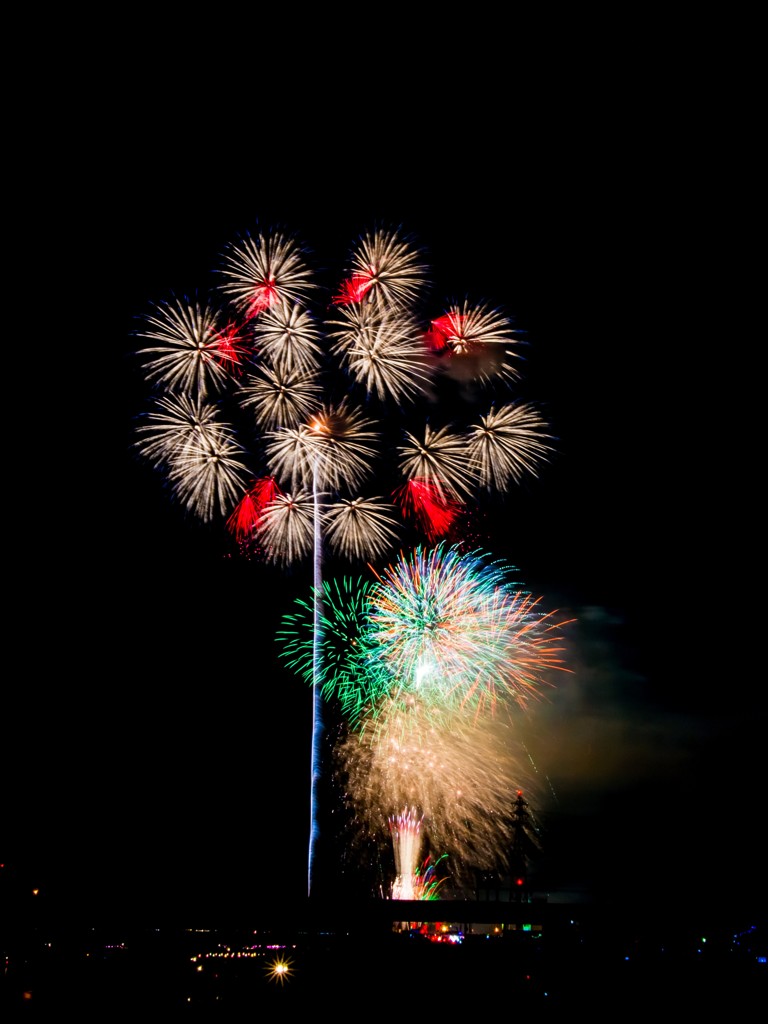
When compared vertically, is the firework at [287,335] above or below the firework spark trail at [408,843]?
above

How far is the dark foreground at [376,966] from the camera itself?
→ 675cm

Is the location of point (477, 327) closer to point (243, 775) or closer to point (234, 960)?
point (234, 960)

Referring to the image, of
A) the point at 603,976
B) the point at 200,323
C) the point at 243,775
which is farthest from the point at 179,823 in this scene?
the point at 603,976

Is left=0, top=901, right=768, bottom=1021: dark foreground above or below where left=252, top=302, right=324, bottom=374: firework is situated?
below

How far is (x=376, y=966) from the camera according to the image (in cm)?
684

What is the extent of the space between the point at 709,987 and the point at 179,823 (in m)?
30.0

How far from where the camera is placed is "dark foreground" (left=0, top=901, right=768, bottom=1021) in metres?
6.75

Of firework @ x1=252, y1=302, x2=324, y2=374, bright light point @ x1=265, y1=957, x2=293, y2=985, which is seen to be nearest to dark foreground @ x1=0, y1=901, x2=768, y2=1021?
bright light point @ x1=265, y1=957, x2=293, y2=985

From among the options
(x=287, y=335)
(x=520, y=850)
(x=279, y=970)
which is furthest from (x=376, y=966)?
(x=520, y=850)

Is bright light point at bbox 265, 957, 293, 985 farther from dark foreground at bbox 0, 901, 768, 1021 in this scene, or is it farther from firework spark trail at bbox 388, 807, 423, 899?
firework spark trail at bbox 388, 807, 423, 899

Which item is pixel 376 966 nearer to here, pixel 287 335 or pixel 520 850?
pixel 287 335

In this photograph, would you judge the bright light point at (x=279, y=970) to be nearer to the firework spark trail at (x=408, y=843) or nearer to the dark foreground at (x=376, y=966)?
the dark foreground at (x=376, y=966)

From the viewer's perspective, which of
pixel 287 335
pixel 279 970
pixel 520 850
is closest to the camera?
pixel 279 970

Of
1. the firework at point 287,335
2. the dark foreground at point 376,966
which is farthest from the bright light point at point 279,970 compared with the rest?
the firework at point 287,335
